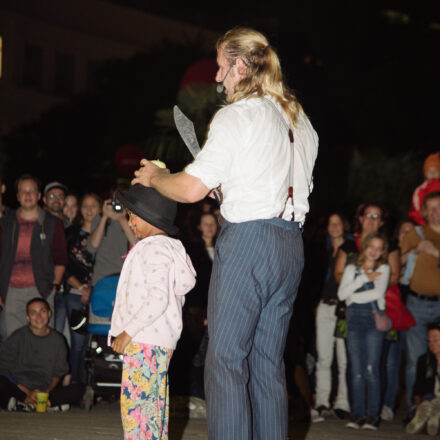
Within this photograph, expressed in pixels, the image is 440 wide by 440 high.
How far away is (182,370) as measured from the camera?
24.9 ft

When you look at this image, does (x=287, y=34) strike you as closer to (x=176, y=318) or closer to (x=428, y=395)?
(x=428, y=395)

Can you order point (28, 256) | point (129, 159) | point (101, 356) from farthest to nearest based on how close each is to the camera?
point (129, 159) < point (28, 256) < point (101, 356)

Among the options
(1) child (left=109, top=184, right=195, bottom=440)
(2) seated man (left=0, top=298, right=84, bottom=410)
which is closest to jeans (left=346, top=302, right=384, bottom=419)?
(2) seated man (left=0, top=298, right=84, bottom=410)

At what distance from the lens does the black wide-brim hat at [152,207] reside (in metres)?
4.47

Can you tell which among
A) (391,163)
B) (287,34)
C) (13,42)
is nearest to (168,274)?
(391,163)

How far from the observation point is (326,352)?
297 inches

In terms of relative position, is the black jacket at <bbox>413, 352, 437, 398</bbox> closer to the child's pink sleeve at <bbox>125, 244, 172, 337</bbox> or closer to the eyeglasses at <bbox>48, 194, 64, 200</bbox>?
the child's pink sleeve at <bbox>125, 244, 172, 337</bbox>

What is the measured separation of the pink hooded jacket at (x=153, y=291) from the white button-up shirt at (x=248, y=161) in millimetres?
791

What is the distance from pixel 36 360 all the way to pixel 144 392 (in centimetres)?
351

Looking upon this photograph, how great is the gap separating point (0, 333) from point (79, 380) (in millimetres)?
878

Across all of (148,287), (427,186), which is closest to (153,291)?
(148,287)

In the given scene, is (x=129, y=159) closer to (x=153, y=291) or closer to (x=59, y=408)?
(x=59, y=408)

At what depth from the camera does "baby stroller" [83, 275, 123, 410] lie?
265 inches

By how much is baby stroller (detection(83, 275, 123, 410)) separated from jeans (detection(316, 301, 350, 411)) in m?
1.84
